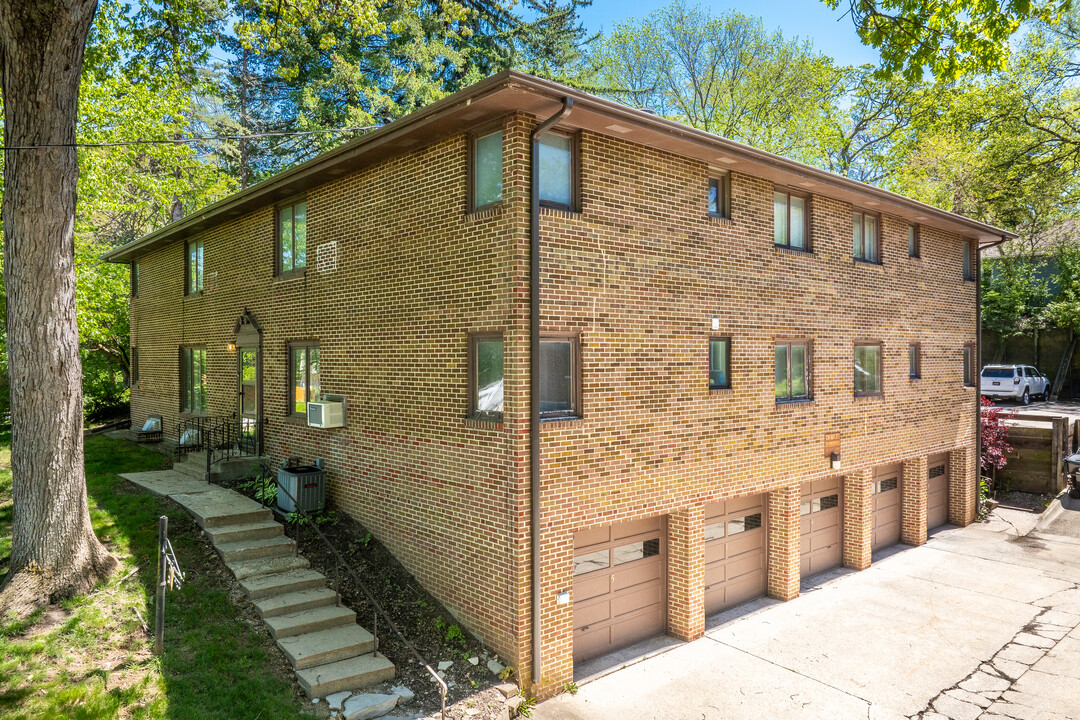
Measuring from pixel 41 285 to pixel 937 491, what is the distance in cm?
1911

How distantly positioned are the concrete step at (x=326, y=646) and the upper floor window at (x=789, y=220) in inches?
360

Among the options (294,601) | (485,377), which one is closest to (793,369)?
(485,377)

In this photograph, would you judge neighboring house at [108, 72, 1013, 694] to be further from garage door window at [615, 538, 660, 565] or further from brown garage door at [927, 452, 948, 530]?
brown garage door at [927, 452, 948, 530]

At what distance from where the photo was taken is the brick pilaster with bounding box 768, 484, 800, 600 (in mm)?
11344

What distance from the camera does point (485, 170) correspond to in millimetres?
8367

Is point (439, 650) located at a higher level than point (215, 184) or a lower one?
lower

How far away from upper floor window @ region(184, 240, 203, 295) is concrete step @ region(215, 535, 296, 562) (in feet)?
27.7

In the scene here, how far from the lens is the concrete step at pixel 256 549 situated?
31.1ft

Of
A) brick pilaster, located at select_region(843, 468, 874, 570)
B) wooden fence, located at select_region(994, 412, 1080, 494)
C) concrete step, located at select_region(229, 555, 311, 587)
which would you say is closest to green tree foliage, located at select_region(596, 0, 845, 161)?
wooden fence, located at select_region(994, 412, 1080, 494)

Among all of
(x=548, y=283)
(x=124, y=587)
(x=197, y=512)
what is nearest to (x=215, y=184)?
(x=197, y=512)

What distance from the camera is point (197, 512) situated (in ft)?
34.0

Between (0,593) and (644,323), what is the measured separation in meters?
9.00

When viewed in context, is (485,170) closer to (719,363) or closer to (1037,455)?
(719,363)

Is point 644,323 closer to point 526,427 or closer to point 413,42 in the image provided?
point 526,427
